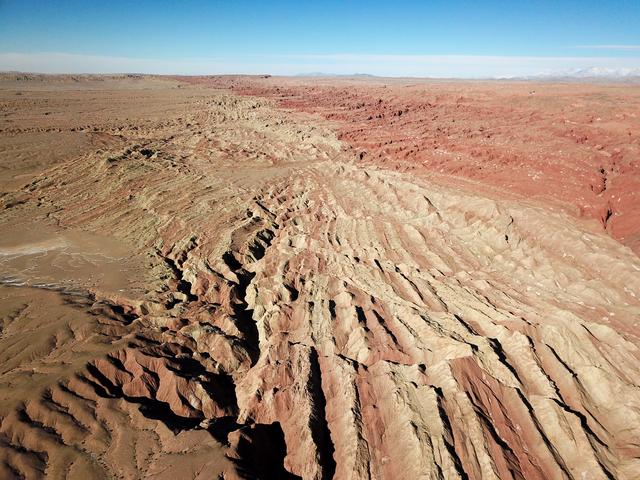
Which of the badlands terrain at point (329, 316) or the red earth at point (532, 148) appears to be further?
the red earth at point (532, 148)

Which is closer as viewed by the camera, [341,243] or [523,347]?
[523,347]

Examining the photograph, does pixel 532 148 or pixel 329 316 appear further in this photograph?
pixel 532 148

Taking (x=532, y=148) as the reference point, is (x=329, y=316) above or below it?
below

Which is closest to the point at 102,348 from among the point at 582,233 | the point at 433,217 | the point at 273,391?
the point at 273,391

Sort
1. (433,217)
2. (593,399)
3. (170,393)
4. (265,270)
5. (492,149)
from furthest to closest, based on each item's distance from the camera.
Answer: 1. (492,149)
2. (433,217)
3. (265,270)
4. (170,393)
5. (593,399)

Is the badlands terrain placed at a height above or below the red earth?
below

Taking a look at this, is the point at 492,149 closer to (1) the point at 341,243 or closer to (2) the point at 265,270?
(1) the point at 341,243

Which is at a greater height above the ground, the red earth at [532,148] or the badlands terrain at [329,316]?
the red earth at [532,148]

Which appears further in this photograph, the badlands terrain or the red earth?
the red earth
